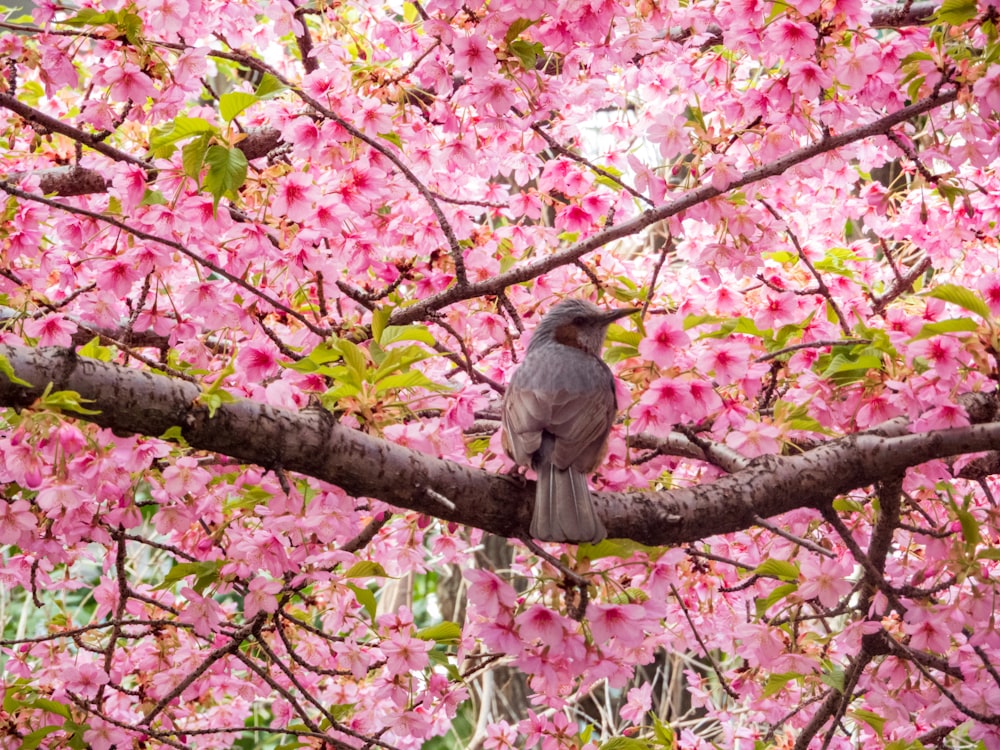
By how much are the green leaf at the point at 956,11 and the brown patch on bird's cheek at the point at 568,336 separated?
46.3 inches

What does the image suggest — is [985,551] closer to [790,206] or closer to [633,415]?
[633,415]

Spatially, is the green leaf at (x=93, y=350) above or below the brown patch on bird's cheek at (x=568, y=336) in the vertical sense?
below

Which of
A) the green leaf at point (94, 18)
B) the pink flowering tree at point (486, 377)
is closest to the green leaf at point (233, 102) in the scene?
the pink flowering tree at point (486, 377)

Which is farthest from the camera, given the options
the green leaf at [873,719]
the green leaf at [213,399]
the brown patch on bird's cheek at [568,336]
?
the brown patch on bird's cheek at [568,336]

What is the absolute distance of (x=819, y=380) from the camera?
2.18 meters

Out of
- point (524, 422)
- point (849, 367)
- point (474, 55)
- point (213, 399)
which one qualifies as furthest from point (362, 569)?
point (474, 55)

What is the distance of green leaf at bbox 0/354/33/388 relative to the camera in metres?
1.65

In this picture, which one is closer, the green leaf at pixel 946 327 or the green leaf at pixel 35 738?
the green leaf at pixel 946 327

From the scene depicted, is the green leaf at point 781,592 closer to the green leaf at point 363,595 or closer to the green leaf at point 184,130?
the green leaf at point 363,595

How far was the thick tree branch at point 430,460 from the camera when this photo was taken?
5.78 feet

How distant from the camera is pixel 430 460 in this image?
77.2 inches

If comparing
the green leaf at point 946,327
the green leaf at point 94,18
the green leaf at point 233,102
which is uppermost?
the green leaf at point 94,18

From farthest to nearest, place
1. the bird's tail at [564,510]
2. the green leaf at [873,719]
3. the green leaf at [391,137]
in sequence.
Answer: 1. the green leaf at [391,137]
2. the green leaf at [873,719]
3. the bird's tail at [564,510]

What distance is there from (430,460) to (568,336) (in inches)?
35.7
